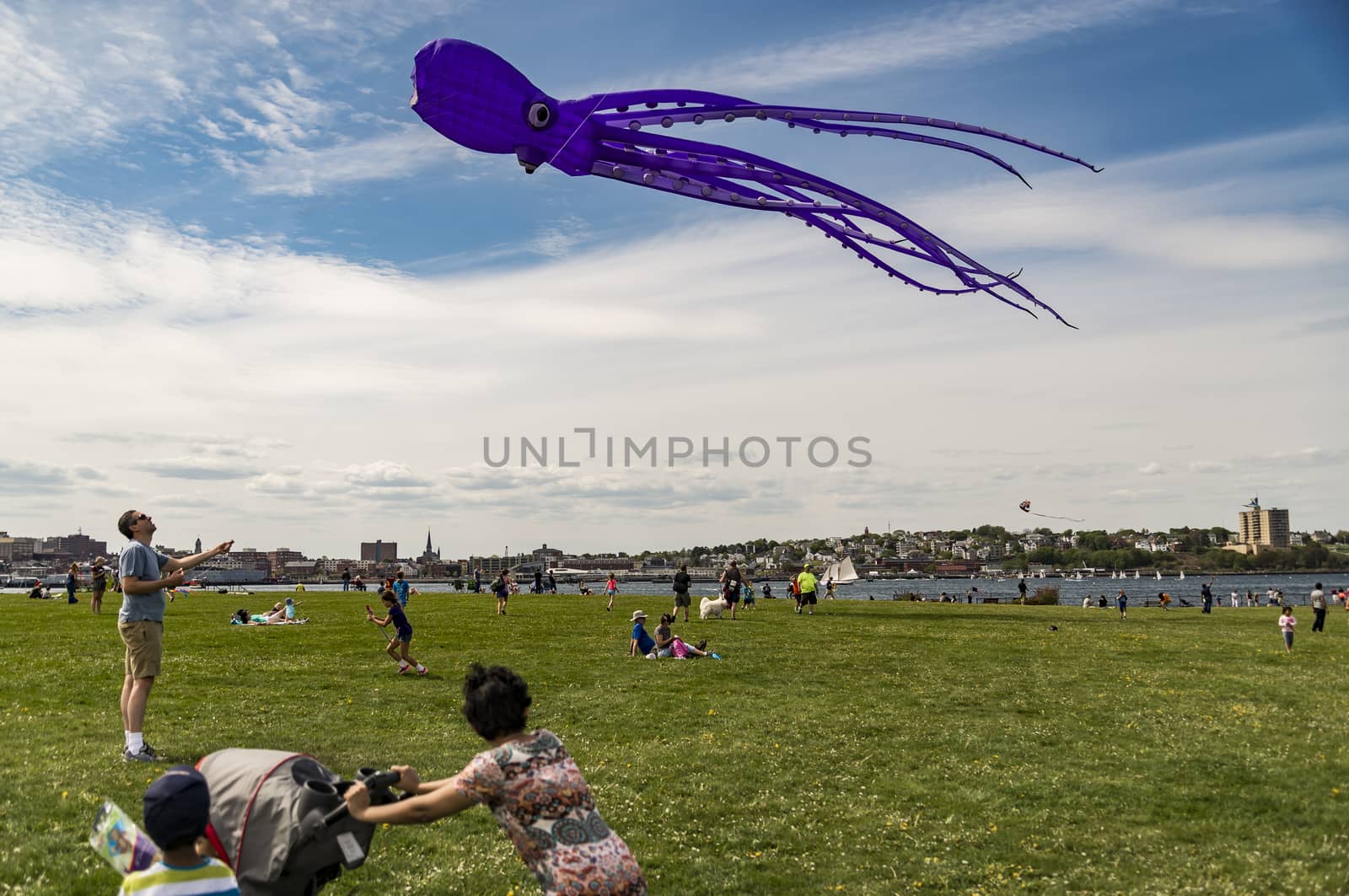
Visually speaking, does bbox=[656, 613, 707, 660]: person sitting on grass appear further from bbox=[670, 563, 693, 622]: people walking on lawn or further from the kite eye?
the kite eye

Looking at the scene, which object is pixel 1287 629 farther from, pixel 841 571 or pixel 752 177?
pixel 841 571

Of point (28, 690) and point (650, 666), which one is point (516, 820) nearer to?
point (28, 690)

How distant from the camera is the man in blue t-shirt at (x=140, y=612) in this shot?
10008mm

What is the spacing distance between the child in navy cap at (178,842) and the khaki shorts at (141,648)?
6737mm

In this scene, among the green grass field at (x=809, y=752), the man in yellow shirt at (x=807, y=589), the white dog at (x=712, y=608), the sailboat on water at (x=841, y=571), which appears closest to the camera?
the green grass field at (x=809, y=752)

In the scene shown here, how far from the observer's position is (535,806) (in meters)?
4.58

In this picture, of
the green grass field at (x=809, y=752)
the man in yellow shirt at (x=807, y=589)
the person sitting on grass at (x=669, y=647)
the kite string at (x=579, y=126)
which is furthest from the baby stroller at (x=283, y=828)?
the man in yellow shirt at (x=807, y=589)

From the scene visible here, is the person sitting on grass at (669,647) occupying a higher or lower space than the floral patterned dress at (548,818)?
lower

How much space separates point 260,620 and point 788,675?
2176cm

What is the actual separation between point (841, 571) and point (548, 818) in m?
62.3

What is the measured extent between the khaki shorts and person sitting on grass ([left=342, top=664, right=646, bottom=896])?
7.15 m

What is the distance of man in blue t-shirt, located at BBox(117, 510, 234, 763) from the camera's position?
10008 mm

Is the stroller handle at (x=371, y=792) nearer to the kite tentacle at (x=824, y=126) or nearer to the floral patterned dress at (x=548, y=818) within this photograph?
the floral patterned dress at (x=548, y=818)

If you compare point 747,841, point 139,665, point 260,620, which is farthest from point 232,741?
point 260,620
